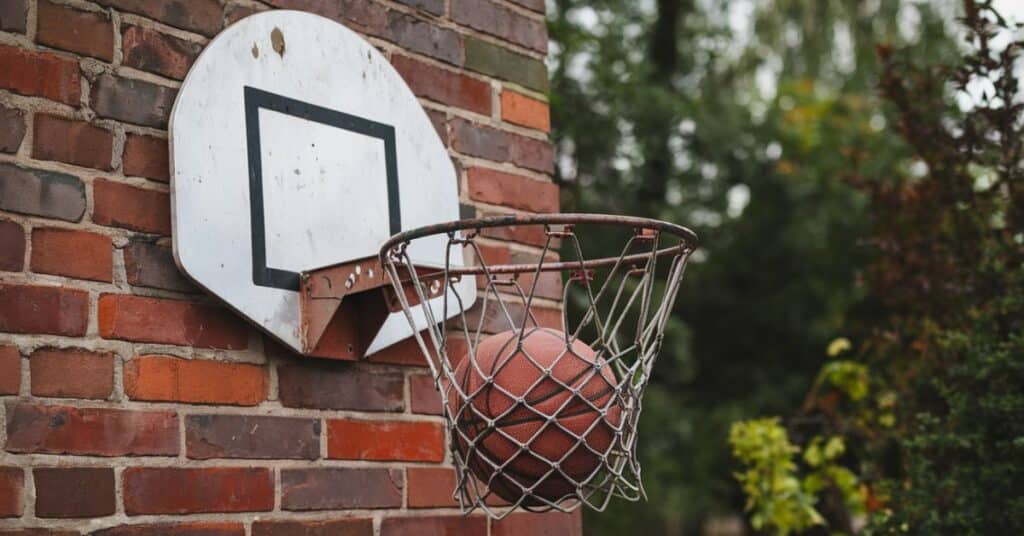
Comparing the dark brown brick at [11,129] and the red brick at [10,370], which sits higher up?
the dark brown brick at [11,129]

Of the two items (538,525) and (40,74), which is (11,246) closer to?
(40,74)

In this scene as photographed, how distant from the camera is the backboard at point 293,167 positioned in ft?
7.68

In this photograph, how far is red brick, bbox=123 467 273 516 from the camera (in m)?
2.20

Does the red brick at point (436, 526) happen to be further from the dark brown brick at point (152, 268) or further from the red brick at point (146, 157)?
Result: the red brick at point (146, 157)

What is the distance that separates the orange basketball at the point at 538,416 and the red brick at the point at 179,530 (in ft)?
1.67

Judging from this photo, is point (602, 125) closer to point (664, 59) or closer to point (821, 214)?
point (664, 59)

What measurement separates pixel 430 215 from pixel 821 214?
8.68 meters

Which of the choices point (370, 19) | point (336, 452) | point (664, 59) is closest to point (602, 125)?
point (664, 59)

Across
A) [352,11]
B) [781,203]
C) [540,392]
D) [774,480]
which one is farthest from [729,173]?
[540,392]

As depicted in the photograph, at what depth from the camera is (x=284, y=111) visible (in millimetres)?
2555

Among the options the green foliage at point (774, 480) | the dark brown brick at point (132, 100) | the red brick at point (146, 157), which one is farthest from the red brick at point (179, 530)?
the green foliage at point (774, 480)

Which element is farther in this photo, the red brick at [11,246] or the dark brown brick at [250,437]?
the dark brown brick at [250,437]

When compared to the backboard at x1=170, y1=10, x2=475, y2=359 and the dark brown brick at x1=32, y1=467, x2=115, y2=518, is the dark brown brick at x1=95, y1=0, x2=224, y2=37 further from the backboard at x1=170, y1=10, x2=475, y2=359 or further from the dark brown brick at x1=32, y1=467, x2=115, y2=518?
the dark brown brick at x1=32, y1=467, x2=115, y2=518

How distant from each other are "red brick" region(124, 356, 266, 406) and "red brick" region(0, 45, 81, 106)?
0.54m
